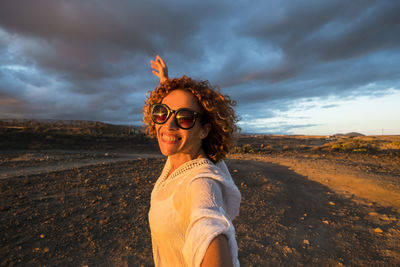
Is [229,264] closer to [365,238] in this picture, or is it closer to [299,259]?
[299,259]

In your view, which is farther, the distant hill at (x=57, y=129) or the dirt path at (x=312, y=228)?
Answer: the distant hill at (x=57, y=129)

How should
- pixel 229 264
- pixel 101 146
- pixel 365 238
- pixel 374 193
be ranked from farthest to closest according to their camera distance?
pixel 101 146 → pixel 374 193 → pixel 365 238 → pixel 229 264

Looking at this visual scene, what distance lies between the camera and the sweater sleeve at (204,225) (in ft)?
3.07

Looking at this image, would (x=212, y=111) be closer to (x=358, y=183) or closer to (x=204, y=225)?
(x=204, y=225)

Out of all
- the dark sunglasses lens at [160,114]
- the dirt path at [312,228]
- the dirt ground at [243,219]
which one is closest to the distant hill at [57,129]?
the dirt ground at [243,219]

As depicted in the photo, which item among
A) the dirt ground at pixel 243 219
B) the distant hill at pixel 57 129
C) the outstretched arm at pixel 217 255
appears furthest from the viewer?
the distant hill at pixel 57 129

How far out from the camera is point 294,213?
5484 mm

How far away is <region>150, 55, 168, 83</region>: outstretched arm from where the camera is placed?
2.37 meters

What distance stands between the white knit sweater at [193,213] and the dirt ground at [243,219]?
8.40 ft

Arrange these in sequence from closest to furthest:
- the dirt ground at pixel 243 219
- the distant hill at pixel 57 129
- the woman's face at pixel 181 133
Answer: the woman's face at pixel 181 133, the dirt ground at pixel 243 219, the distant hill at pixel 57 129

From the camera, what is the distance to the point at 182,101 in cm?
170

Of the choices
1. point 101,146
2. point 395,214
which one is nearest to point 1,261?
point 395,214

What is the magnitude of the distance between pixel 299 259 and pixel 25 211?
5.71 meters

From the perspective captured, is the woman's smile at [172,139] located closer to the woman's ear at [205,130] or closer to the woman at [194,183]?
the woman at [194,183]
